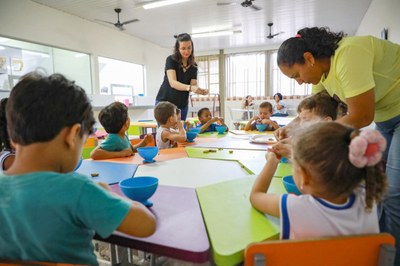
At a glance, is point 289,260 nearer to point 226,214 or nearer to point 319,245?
Result: point 319,245

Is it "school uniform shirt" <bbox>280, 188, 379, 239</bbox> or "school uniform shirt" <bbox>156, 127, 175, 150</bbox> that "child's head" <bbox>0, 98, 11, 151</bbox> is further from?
"school uniform shirt" <bbox>280, 188, 379, 239</bbox>

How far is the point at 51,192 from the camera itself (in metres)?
0.57

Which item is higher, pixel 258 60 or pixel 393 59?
pixel 258 60

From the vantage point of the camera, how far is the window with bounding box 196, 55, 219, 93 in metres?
8.90

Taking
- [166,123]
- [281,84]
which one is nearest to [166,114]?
[166,123]

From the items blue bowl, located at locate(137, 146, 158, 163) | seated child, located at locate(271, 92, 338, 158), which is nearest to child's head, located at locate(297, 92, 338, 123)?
seated child, located at locate(271, 92, 338, 158)

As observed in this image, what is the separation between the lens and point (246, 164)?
137 cm

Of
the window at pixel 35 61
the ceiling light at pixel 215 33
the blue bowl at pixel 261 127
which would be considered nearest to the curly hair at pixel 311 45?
the blue bowl at pixel 261 127

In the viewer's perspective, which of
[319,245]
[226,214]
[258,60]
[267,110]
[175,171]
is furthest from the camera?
[258,60]

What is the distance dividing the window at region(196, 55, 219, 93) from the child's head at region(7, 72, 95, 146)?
8.34m

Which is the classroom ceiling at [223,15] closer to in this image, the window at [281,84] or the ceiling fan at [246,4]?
the ceiling fan at [246,4]

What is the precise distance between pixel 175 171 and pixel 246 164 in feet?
1.22

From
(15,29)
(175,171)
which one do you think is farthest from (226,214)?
(15,29)

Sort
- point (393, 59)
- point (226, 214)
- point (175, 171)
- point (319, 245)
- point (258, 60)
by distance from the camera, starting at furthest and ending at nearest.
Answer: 1. point (258, 60)
2. point (175, 171)
3. point (393, 59)
4. point (226, 214)
5. point (319, 245)
